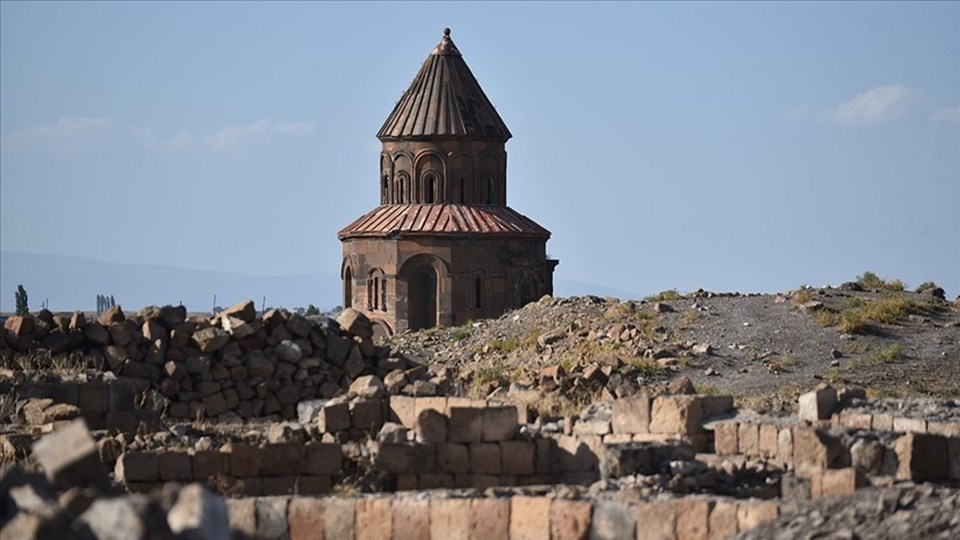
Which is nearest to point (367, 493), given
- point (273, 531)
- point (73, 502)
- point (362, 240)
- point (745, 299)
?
point (273, 531)

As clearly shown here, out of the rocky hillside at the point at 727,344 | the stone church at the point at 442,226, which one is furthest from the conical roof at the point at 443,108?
the rocky hillside at the point at 727,344

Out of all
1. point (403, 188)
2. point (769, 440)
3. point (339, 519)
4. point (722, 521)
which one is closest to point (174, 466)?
point (339, 519)

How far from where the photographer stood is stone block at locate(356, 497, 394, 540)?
17.2 meters

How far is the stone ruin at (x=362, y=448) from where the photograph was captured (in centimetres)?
1580

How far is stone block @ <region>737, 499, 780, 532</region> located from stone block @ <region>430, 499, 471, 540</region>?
7.06 ft

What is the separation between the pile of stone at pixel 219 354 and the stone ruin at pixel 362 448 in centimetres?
3

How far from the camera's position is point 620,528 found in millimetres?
16266

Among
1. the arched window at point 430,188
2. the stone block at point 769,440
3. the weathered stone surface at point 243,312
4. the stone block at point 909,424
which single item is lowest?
the stone block at point 769,440

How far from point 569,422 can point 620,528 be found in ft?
18.4

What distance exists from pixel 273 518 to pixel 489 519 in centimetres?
169

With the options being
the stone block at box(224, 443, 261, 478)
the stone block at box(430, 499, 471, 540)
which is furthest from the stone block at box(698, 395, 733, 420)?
the stone block at box(430, 499, 471, 540)

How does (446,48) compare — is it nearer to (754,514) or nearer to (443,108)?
(443,108)

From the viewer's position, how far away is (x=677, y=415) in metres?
20.6

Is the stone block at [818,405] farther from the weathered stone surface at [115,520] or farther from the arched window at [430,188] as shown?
the arched window at [430,188]
